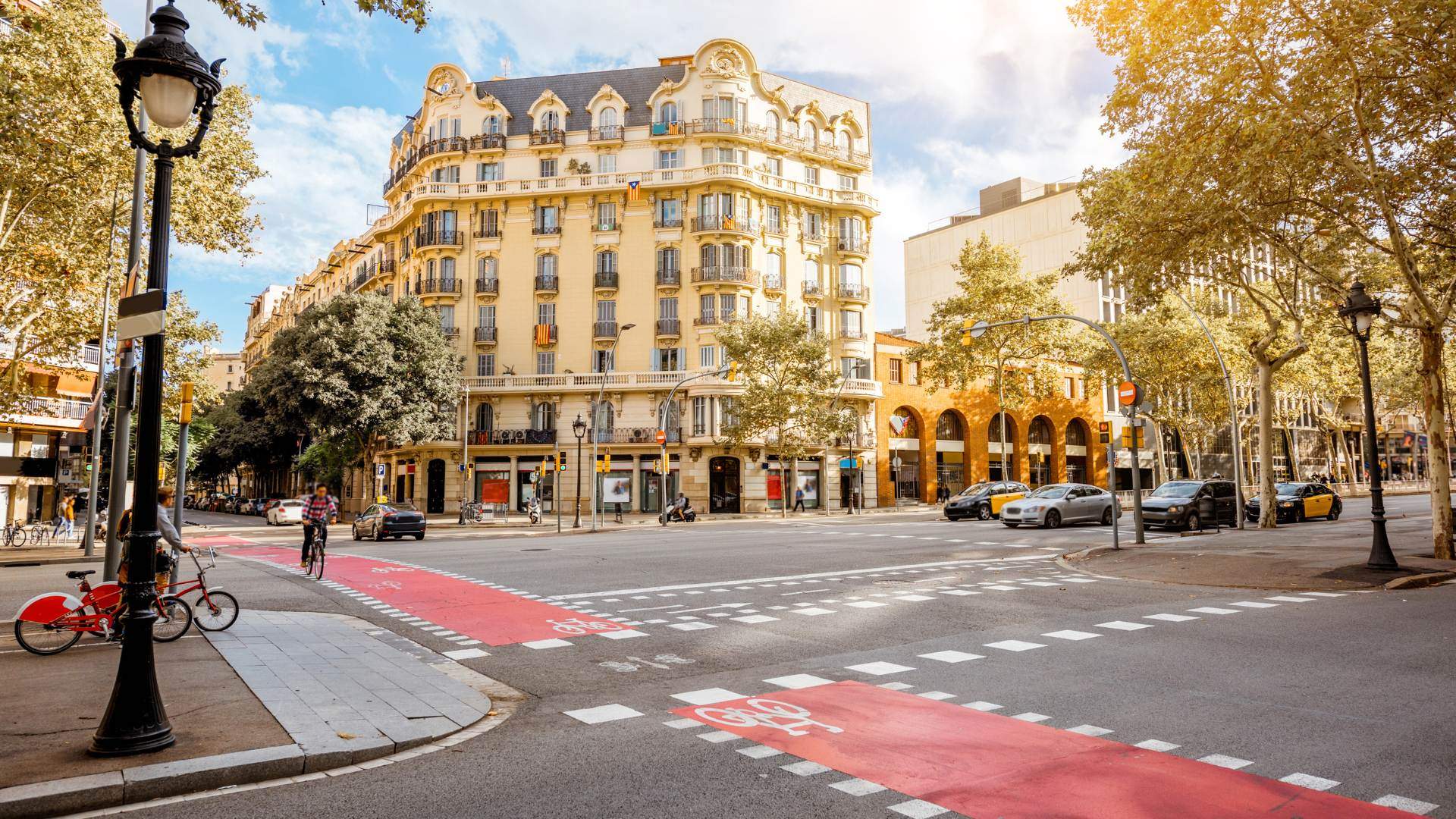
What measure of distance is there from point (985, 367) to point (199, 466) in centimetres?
7777

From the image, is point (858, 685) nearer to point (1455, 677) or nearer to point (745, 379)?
point (1455, 677)

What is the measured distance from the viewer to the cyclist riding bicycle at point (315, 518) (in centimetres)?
1692

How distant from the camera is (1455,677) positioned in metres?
7.30

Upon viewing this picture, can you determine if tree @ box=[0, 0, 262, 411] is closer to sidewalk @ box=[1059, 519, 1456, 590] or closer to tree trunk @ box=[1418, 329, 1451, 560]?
sidewalk @ box=[1059, 519, 1456, 590]

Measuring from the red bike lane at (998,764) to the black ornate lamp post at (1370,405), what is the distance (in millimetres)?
11842

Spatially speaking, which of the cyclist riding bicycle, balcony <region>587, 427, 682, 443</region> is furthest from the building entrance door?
the cyclist riding bicycle

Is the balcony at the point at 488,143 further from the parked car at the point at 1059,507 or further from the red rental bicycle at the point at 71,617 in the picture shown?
the red rental bicycle at the point at 71,617

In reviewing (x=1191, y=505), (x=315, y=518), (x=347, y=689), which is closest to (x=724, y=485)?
(x=1191, y=505)

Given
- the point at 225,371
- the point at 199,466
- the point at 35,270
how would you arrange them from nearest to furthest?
the point at 35,270, the point at 199,466, the point at 225,371

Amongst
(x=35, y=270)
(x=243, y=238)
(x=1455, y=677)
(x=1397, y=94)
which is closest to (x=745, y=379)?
(x=243, y=238)

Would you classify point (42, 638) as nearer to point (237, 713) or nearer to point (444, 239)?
point (237, 713)

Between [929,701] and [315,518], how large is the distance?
553 inches

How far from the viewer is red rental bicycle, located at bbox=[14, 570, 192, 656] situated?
857 centimetres

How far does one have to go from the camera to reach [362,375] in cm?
4372
